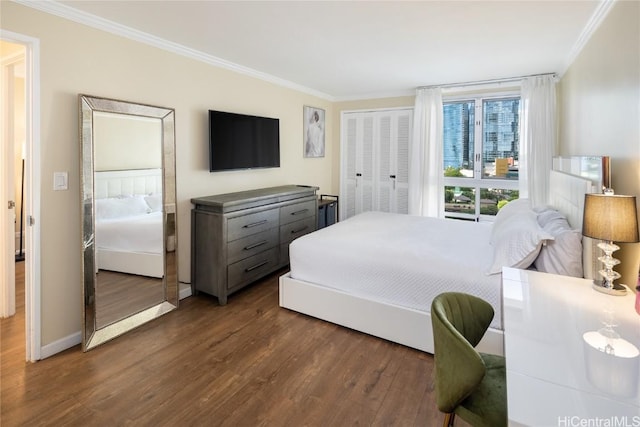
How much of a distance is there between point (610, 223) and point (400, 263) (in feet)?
4.38

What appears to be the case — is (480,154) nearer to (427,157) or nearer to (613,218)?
(427,157)

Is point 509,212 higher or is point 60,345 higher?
point 509,212

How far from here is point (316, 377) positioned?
2.28m

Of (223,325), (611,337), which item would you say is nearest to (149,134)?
(223,325)

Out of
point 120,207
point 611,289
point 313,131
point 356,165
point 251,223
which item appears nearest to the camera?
point 611,289

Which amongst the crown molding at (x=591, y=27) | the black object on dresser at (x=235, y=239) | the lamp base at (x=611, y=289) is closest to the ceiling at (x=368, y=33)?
the crown molding at (x=591, y=27)

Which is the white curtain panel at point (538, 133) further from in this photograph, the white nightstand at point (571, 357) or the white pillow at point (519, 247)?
the white nightstand at point (571, 357)

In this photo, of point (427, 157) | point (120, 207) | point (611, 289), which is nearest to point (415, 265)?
point (611, 289)

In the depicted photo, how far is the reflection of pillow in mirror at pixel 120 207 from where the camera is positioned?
9.02 ft

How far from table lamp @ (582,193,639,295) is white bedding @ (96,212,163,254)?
10.5 ft

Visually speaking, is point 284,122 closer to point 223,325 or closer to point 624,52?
point 223,325

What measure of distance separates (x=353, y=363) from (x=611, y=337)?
1.54 metres

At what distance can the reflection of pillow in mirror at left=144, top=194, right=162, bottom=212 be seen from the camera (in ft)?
10.3

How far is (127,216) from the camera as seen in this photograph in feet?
9.75
